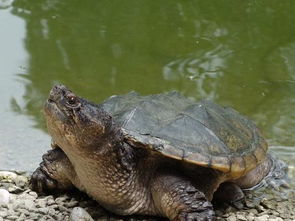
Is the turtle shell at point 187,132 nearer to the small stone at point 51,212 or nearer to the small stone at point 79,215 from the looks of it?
the small stone at point 79,215

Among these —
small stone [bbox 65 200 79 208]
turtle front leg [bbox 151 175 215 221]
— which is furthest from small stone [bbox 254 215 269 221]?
small stone [bbox 65 200 79 208]

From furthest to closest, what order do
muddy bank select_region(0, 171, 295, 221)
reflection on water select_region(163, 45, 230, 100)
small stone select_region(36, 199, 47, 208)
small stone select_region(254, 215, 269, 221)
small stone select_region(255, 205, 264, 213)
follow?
reflection on water select_region(163, 45, 230, 100) < small stone select_region(255, 205, 264, 213) < small stone select_region(254, 215, 269, 221) < small stone select_region(36, 199, 47, 208) < muddy bank select_region(0, 171, 295, 221)

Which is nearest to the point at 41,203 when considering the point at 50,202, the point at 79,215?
the point at 50,202

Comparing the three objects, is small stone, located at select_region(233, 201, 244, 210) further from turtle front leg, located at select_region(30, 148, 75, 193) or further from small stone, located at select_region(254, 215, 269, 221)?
turtle front leg, located at select_region(30, 148, 75, 193)

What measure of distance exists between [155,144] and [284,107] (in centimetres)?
202

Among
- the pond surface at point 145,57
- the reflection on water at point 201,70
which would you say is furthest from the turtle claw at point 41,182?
the reflection on water at point 201,70

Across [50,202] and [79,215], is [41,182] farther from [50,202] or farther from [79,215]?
[79,215]

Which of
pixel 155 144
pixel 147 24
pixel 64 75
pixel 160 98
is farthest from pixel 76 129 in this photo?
pixel 147 24

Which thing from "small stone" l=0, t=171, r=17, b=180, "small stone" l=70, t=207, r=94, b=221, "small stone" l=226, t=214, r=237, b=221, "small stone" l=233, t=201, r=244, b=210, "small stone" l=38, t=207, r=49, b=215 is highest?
"small stone" l=70, t=207, r=94, b=221

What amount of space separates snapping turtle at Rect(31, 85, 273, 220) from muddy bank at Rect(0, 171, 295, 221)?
0.09 metres

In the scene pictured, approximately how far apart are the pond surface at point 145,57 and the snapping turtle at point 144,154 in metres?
0.79

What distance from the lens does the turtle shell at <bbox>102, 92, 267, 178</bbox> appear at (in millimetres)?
2871

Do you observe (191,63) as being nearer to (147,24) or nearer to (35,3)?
(147,24)

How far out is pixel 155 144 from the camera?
2.84 metres
